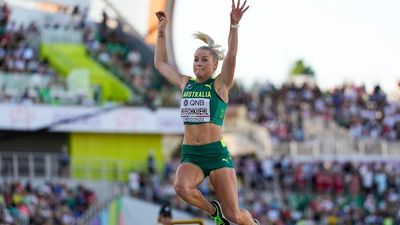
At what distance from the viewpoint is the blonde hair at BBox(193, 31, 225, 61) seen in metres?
11.3

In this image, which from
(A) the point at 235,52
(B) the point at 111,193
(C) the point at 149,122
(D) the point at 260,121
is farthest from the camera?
(D) the point at 260,121

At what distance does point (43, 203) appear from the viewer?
85.5 ft

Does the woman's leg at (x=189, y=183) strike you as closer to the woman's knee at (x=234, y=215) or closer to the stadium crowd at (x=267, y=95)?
the woman's knee at (x=234, y=215)

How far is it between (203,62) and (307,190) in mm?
20706

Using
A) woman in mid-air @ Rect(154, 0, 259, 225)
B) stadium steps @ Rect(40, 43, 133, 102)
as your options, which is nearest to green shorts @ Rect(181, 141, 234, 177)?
woman in mid-air @ Rect(154, 0, 259, 225)

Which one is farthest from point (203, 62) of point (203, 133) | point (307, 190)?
point (307, 190)

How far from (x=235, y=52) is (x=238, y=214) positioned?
1780mm

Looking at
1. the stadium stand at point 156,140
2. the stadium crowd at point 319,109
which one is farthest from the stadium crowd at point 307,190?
the stadium crowd at point 319,109

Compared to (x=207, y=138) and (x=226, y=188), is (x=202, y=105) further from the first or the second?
(x=226, y=188)

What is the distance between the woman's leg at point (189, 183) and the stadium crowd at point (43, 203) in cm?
1307

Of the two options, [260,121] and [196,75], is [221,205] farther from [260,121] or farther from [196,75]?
[260,121]

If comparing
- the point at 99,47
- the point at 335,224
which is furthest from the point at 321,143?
the point at 99,47

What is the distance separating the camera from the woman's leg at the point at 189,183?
36.9 feet

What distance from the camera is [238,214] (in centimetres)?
1137
